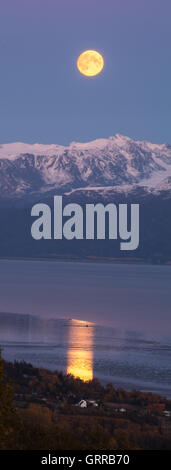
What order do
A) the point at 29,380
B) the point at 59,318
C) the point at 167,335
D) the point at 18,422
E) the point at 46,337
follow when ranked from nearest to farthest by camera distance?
the point at 18,422 < the point at 29,380 < the point at 46,337 < the point at 167,335 < the point at 59,318

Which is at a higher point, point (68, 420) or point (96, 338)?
point (96, 338)

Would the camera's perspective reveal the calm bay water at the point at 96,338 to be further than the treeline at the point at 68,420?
Yes

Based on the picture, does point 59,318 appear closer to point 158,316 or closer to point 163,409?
point 158,316

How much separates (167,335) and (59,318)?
31.0m

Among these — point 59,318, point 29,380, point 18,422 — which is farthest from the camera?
point 59,318

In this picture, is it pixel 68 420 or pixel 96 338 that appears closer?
pixel 68 420

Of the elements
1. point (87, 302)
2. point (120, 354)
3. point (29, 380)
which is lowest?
point (29, 380)

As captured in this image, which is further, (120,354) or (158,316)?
(158,316)

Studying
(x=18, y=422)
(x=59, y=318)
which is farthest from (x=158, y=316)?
(x=18, y=422)

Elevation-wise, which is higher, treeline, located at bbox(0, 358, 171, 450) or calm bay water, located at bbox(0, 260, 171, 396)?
calm bay water, located at bbox(0, 260, 171, 396)

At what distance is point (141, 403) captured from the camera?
→ 58219mm

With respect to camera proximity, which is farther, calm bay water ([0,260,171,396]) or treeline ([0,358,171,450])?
calm bay water ([0,260,171,396])

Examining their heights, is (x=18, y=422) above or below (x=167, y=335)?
below

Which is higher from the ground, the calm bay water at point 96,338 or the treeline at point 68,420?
the calm bay water at point 96,338
